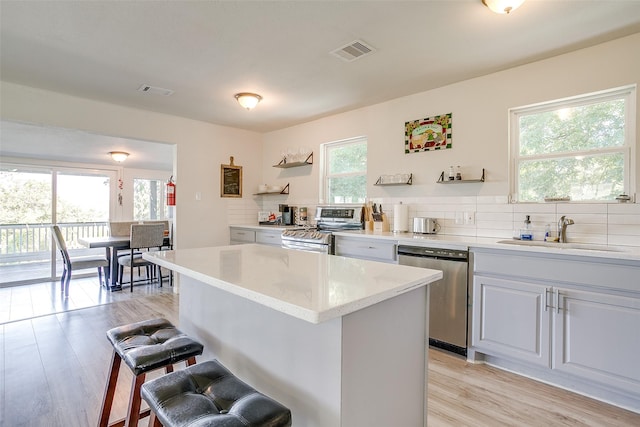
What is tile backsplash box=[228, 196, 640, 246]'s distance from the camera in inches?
89.7

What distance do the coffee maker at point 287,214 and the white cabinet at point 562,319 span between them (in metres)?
2.77

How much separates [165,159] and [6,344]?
3.99 meters

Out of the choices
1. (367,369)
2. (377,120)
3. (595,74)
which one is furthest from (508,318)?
(377,120)

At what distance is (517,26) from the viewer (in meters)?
2.15

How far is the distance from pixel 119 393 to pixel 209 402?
1423 millimetres

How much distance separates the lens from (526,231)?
8.73ft

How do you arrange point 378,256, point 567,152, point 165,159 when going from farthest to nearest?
point 165,159
point 378,256
point 567,152

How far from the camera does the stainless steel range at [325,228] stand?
135 inches

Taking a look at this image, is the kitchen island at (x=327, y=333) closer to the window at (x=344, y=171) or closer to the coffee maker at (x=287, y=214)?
the window at (x=344, y=171)

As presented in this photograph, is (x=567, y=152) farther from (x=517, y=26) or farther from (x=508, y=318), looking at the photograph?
(x=508, y=318)

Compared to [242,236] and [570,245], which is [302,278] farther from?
[242,236]

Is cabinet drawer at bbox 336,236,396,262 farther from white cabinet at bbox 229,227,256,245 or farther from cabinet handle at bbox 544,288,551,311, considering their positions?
white cabinet at bbox 229,227,256,245

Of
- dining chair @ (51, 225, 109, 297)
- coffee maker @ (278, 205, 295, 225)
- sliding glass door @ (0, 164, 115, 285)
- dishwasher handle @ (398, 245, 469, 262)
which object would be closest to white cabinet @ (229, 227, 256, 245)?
coffee maker @ (278, 205, 295, 225)

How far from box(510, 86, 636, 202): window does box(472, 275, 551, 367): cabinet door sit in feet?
3.04
